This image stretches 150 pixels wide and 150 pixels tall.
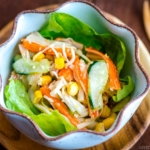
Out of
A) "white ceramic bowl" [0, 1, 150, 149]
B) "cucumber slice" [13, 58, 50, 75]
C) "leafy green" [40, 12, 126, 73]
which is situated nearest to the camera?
"white ceramic bowl" [0, 1, 150, 149]

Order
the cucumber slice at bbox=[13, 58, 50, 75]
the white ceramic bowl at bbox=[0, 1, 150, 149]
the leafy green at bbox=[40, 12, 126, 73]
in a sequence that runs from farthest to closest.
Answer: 1. the leafy green at bbox=[40, 12, 126, 73]
2. the cucumber slice at bbox=[13, 58, 50, 75]
3. the white ceramic bowl at bbox=[0, 1, 150, 149]

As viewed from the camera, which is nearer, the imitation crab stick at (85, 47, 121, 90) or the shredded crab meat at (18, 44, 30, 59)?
the imitation crab stick at (85, 47, 121, 90)

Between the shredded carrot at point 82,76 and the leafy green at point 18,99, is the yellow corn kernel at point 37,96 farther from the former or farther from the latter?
the shredded carrot at point 82,76

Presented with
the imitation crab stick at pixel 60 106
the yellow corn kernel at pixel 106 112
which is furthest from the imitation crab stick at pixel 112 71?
the imitation crab stick at pixel 60 106

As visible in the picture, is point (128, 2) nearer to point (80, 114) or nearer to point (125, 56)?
point (125, 56)

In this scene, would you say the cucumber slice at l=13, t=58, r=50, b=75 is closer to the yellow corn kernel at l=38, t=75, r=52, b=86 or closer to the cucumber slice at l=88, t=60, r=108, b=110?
the yellow corn kernel at l=38, t=75, r=52, b=86

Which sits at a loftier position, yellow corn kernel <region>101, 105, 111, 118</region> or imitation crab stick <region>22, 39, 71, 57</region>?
imitation crab stick <region>22, 39, 71, 57</region>

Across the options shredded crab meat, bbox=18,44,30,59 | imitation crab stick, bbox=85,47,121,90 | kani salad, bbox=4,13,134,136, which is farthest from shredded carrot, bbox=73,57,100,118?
shredded crab meat, bbox=18,44,30,59
